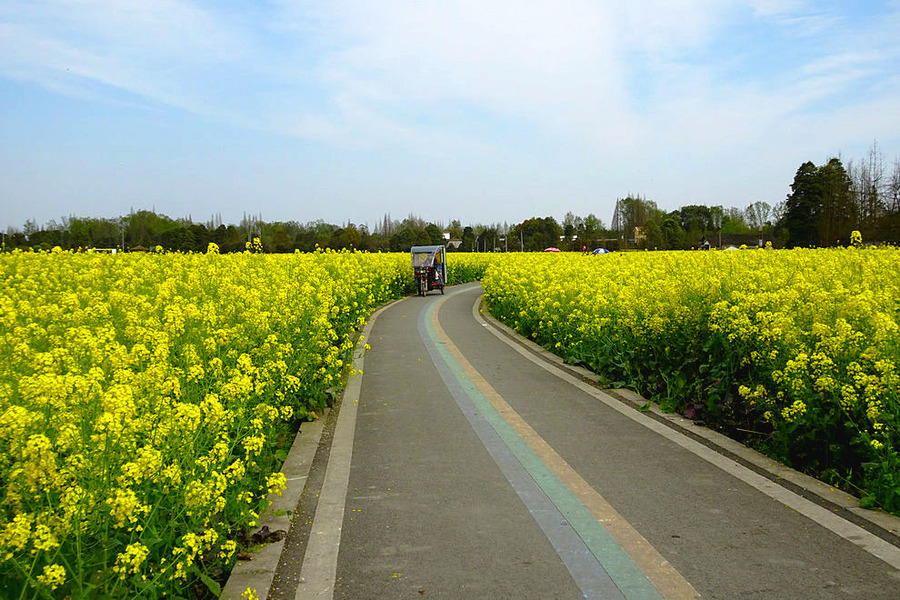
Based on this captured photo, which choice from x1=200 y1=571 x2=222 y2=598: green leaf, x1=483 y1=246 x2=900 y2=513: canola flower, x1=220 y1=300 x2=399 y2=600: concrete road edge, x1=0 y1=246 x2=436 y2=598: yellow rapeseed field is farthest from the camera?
x1=483 y1=246 x2=900 y2=513: canola flower

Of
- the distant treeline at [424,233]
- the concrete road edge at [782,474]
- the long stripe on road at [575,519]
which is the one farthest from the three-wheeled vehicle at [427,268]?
the long stripe on road at [575,519]

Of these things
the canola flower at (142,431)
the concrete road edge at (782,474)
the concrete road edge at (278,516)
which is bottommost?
the concrete road edge at (278,516)

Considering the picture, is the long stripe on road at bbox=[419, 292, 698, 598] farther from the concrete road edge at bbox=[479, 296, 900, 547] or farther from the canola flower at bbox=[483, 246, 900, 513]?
the canola flower at bbox=[483, 246, 900, 513]

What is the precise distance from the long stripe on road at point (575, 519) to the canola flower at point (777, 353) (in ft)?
6.33

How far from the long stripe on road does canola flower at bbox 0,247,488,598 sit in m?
1.93

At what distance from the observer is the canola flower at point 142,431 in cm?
310

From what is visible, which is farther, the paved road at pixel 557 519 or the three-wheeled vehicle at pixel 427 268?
the three-wheeled vehicle at pixel 427 268

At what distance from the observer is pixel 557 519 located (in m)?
4.94

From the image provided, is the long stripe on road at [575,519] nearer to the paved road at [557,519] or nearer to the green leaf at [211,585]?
the paved road at [557,519]

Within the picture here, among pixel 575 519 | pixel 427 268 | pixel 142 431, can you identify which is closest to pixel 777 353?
pixel 575 519

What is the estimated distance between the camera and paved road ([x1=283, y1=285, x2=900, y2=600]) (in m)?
4.02

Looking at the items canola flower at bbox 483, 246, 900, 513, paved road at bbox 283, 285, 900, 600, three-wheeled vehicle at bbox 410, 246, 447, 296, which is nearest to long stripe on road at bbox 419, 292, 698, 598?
paved road at bbox 283, 285, 900, 600

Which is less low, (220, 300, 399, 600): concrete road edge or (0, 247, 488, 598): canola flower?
(0, 247, 488, 598): canola flower

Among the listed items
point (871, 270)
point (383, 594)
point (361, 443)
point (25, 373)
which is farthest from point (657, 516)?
point (871, 270)
